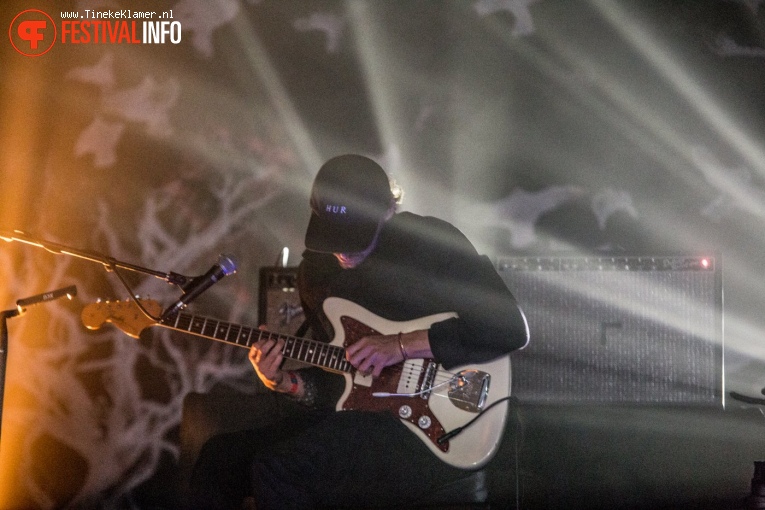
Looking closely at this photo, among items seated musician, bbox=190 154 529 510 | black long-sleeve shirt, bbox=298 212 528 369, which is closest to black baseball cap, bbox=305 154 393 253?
seated musician, bbox=190 154 529 510

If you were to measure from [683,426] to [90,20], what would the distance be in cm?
355

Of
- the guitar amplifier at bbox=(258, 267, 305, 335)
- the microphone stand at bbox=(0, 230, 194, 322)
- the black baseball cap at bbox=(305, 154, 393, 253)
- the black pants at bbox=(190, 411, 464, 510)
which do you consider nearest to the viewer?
the black pants at bbox=(190, 411, 464, 510)

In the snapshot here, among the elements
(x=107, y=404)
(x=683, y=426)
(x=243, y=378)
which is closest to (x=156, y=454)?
(x=107, y=404)

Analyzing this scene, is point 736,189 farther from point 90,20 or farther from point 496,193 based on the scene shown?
point 90,20

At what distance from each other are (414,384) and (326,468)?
409 mm

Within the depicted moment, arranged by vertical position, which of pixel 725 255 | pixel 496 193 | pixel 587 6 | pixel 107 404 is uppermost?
pixel 587 6

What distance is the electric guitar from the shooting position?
96.3 inches

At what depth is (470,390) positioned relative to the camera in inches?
98.0

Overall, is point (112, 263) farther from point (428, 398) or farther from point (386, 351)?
point (428, 398)

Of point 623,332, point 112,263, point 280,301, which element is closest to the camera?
point 112,263

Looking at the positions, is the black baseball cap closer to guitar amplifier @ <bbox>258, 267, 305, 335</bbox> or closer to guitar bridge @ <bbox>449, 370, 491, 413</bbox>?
guitar bridge @ <bbox>449, 370, 491, 413</bbox>

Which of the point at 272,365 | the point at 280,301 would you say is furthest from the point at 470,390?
the point at 280,301

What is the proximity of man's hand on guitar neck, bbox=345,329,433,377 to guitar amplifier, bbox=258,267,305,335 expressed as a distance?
0.76 metres

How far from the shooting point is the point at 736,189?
3.48 metres
